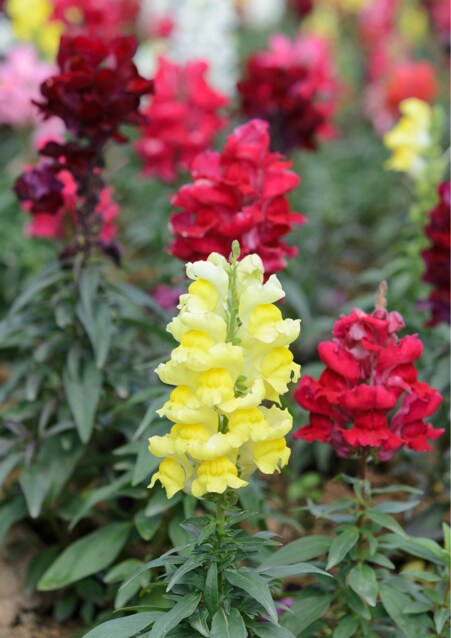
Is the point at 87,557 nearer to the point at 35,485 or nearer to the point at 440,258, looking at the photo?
the point at 35,485

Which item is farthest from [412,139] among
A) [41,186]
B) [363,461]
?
[363,461]

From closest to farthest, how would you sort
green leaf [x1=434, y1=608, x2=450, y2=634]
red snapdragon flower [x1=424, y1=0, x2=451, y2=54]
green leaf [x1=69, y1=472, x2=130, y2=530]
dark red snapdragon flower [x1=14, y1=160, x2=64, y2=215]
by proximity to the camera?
green leaf [x1=434, y1=608, x2=450, y2=634] → green leaf [x1=69, y1=472, x2=130, y2=530] → dark red snapdragon flower [x1=14, y1=160, x2=64, y2=215] → red snapdragon flower [x1=424, y1=0, x2=451, y2=54]

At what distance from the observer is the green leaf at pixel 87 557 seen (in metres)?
2.87

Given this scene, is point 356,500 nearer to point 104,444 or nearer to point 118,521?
point 118,521

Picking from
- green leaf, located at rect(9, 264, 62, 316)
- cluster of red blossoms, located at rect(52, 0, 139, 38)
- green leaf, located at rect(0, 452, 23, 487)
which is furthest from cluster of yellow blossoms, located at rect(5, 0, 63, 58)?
green leaf, located at rect(0, 452, 23, 487)

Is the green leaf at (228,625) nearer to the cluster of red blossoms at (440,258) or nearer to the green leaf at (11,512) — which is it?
the green leaf at (11,512)

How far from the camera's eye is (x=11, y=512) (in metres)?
3.09

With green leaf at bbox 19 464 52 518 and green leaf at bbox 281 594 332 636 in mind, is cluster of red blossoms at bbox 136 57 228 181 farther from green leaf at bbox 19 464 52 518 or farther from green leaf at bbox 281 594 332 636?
green leaf at bbox 281 594 332 636

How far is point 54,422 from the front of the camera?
332 cm

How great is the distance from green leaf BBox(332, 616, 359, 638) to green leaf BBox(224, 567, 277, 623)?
49 cm

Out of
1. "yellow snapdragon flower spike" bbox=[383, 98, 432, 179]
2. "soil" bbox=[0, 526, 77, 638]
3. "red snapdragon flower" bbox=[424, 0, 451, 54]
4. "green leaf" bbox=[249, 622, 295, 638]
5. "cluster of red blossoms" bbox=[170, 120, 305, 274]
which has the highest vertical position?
"red snapdragon flower" bbox=[424, 0, 451, 54]

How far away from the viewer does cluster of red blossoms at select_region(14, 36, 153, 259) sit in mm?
2963

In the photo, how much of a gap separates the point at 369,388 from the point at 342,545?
1.42 ft

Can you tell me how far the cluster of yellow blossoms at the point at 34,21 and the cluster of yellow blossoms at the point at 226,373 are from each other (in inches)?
209
